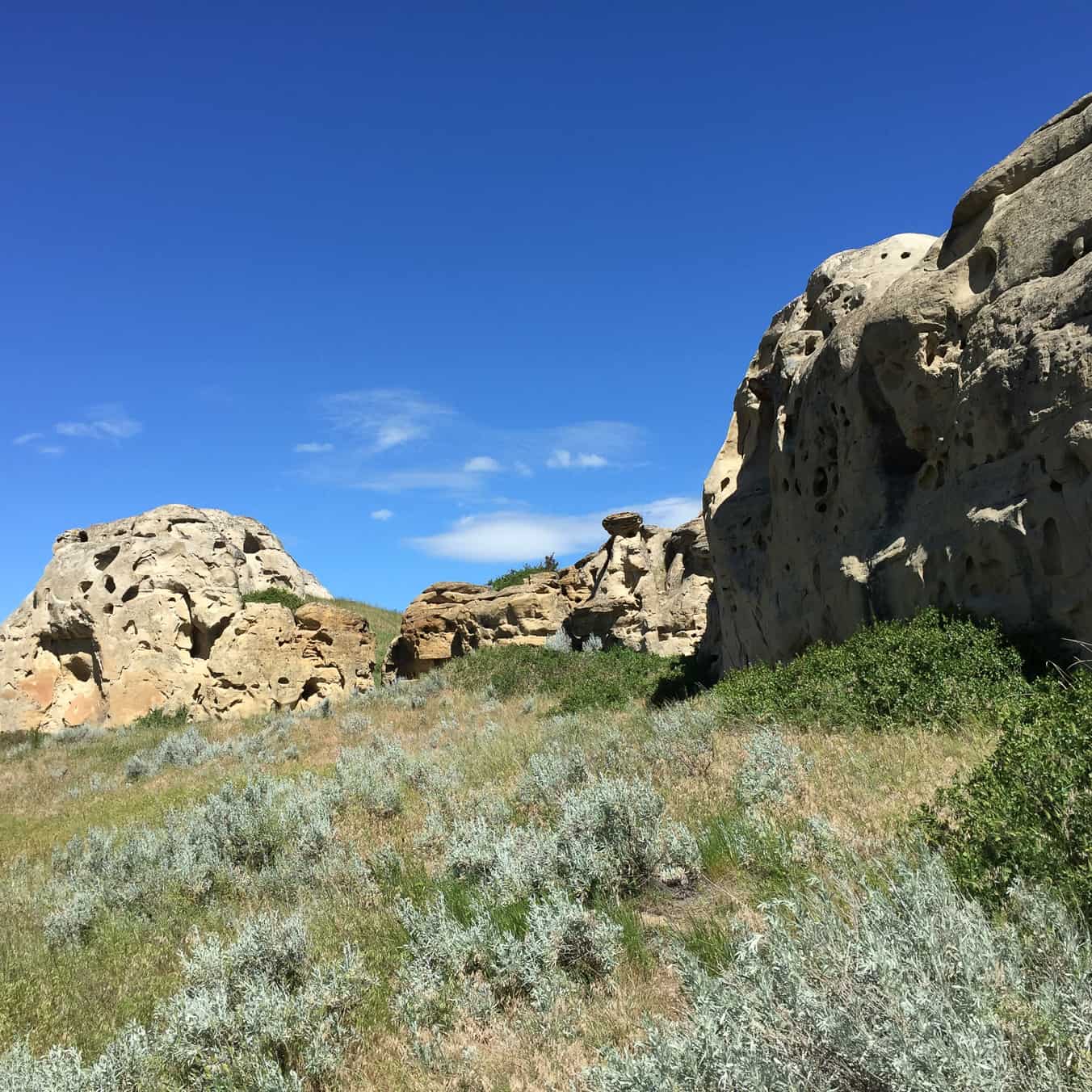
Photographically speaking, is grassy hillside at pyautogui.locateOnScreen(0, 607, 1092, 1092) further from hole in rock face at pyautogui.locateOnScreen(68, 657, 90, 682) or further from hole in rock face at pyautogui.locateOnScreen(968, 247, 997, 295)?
hole in rock face at pyautogui.locateOnScreen(68, 657, 90, 682)

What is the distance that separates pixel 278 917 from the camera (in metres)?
5.32

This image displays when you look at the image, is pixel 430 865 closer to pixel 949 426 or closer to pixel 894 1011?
pixel 894 1011

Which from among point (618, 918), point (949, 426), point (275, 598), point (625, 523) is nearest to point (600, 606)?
point (625, 523)

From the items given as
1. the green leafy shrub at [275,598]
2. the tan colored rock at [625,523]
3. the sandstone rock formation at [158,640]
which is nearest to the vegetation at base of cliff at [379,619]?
the green leafy shrub at [275,598]

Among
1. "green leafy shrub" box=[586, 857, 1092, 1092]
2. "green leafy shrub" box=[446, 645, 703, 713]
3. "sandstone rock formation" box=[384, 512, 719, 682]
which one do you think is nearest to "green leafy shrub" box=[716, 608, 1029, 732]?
"green leafy shrub" box=[586, 857, 1092, 1092]

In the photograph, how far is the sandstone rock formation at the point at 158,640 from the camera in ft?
74.3

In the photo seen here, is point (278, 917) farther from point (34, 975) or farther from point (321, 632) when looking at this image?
point (321, 632)

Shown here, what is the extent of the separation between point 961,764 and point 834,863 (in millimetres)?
2131

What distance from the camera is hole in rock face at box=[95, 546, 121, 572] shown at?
24469 mm

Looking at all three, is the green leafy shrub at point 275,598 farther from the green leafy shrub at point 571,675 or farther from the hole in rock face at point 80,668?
the green leafy shrub at point 571,675

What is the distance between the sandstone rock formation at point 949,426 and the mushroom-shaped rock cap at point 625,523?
9.41m

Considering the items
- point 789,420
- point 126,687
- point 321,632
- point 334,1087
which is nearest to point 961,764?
point 334,1087

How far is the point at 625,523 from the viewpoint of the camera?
23641 millimetres

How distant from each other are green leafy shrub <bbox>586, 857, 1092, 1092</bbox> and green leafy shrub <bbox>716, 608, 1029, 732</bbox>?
3.69 metres
